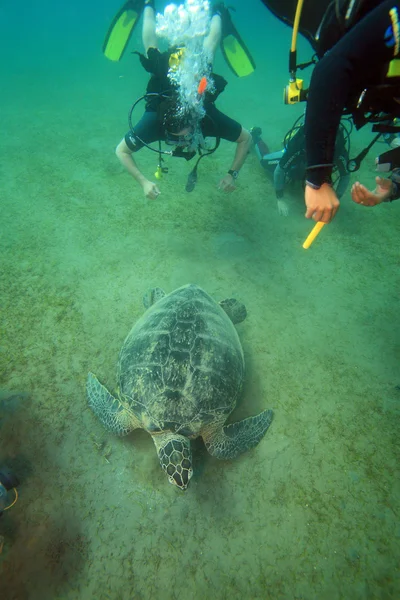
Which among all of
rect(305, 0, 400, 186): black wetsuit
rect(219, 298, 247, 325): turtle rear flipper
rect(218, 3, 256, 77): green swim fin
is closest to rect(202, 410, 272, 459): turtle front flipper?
rect(219, 298, 247, 325): turtle rear flipper

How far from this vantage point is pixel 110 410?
317cm

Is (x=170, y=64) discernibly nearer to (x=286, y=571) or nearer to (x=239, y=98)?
(x=286, y=571)

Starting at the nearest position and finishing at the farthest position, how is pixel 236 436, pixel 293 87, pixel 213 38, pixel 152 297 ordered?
pixel 293 87 < pixel 236 436 < pixel 152 297 < pixel 213 38

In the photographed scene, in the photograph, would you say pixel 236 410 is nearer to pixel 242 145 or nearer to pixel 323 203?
pixel 323 203

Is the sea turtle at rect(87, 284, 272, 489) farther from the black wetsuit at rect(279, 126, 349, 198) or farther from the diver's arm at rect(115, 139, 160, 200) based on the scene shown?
the black wetsuit at rect(279, 126, 349, 198)

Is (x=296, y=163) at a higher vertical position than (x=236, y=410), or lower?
higher

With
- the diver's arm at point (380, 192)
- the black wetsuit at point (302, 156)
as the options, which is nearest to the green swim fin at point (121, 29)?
the black wetsuit at point (302, 156)

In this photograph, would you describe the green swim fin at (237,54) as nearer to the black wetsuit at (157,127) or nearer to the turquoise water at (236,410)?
the turquoise water at (236,410)

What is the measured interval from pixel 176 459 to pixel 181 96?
4512mm

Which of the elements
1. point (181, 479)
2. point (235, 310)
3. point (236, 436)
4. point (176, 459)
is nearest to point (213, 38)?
→ point (235, 310)

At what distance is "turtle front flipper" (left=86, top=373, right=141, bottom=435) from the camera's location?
10.1ft

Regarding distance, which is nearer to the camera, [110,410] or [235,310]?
[110,410]

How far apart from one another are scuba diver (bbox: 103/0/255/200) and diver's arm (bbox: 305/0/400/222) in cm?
242

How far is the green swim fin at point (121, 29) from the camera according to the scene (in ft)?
19.1
